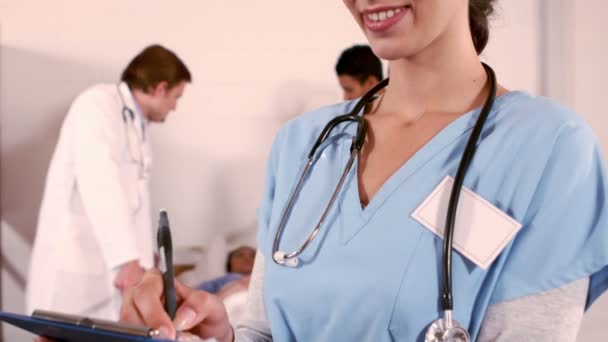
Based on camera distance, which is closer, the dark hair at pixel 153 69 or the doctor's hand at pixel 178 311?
the doctor's hand at pixel 178 311

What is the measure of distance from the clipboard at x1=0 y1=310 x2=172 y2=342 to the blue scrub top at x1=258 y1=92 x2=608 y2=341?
25 cm

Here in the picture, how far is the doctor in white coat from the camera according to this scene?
2.43 metres

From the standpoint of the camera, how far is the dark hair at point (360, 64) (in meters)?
2.72

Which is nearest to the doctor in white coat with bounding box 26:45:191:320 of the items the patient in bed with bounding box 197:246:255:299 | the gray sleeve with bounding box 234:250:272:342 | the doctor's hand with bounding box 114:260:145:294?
the doctor's hand with bounding box 114:260:145:294

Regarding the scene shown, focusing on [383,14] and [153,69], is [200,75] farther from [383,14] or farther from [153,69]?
[383,14]

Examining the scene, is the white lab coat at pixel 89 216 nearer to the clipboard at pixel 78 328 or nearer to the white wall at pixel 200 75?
the white wall at pixel 200 75

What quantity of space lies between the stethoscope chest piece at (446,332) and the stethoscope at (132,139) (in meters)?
2.06

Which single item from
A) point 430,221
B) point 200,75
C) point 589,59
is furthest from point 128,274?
point 589,59

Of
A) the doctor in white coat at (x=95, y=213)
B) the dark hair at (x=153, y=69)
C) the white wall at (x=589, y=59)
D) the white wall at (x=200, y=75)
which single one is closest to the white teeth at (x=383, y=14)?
the doctor in white coat at (x=95, y=213)

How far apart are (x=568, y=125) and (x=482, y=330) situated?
0.24 metres

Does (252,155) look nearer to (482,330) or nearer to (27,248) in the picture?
(27,248)

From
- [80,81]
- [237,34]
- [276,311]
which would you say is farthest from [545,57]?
[276,311]

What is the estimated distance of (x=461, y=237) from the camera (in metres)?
0.75

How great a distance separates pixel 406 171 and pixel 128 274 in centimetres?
181
